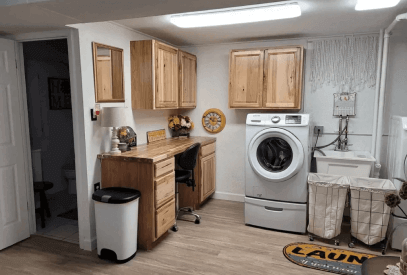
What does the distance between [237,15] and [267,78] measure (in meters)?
1.12

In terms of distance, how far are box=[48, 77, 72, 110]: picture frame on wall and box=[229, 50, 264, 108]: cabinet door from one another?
2701 millimetres

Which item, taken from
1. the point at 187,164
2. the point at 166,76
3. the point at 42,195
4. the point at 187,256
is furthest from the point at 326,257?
the point at 42,195

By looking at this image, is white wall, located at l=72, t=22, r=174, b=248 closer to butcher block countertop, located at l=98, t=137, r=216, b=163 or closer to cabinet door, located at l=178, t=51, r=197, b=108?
butcher block countertop, located at l=98, t=137, r=216, b=163

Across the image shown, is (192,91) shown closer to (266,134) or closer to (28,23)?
(266,134)

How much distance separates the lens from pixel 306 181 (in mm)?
3240

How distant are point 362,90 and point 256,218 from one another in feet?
6.93

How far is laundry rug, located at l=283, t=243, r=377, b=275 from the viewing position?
8.51 feet

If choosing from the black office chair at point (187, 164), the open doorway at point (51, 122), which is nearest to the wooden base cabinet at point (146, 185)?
the black office chair at point (187, 164)

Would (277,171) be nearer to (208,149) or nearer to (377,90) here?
(208,149)

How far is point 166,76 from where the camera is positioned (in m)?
3.59

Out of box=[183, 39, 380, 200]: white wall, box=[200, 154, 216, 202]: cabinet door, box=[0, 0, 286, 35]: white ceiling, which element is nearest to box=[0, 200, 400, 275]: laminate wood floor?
box=[200, 154, 216, 202]: cabinet door

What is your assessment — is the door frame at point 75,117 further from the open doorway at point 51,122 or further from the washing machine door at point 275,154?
the washing machine door at point 275,154

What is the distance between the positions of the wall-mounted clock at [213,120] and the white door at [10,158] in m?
2.44

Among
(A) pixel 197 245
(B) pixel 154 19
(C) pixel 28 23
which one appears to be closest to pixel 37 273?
(A) pixel 197 245
